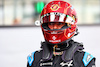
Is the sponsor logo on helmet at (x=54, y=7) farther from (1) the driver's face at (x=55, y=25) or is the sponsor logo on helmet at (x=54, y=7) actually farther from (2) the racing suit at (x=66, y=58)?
(2) the racing suit at (x=66, y=58)

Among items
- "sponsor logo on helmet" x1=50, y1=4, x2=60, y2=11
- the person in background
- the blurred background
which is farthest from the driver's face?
the blurred background

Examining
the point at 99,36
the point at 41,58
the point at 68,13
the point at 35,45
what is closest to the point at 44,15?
the point at 68,13

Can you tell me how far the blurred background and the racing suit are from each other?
122 centimetres

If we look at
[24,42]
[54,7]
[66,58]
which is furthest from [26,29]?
[66,58]

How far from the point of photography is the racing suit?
1698 mm

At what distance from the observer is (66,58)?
1688mm

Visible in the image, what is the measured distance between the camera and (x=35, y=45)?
306cm

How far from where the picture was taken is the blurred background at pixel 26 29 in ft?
10.0

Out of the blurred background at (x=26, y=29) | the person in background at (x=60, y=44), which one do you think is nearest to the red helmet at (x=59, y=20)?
the person in background at (x=60, y=44)

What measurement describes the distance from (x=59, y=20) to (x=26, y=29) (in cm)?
146

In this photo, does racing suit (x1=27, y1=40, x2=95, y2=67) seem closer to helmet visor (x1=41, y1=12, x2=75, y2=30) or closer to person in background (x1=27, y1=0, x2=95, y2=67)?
person in background (x1=27, y1=0, x2=95, y2=67)

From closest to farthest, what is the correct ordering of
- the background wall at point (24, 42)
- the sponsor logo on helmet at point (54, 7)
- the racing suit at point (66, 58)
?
the racing suit at point (66, 58)
the sponsor logo on helmet at point (54, 7)
the background wall at point (24, 42)

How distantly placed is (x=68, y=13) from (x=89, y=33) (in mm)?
1355

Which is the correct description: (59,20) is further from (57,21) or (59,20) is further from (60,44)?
(60,44)
